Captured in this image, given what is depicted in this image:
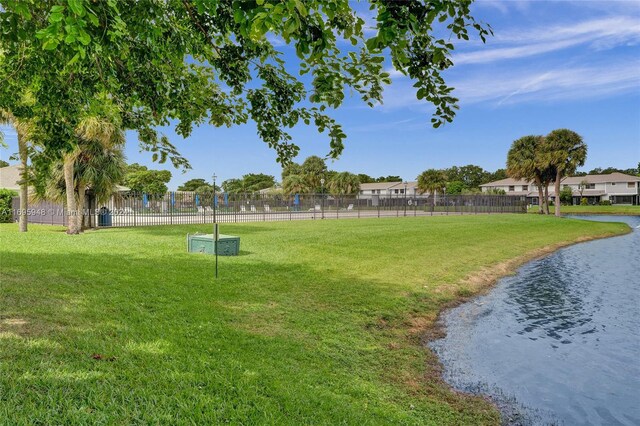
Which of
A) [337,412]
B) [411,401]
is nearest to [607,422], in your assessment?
[411,401]

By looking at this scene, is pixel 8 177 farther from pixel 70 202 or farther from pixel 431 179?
pixel 431 179

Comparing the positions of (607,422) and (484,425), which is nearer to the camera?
(484,425)

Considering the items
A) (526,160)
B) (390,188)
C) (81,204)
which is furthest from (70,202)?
(390,188)

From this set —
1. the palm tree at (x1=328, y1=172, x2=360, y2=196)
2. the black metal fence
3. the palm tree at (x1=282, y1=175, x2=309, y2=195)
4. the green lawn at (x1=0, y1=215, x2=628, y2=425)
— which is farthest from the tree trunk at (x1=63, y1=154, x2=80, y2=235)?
the palm tree at (x1=328, y1=172, x2=360, y2=196)

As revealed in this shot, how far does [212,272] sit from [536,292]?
9294 mm

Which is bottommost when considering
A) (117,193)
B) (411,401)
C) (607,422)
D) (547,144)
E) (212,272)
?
(607,422)

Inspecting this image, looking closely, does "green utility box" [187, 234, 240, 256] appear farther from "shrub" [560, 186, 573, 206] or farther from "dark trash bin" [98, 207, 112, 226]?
"shrub" [560, 186, 573, 206]

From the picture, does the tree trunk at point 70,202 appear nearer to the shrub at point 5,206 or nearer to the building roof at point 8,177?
the shrub at point 5,206

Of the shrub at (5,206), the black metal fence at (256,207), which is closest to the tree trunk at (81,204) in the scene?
the black metal fence at (256,207)

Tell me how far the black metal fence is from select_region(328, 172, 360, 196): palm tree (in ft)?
66.6

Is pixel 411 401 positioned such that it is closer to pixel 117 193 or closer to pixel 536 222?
pixel 117 193

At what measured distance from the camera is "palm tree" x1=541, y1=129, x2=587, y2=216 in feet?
164

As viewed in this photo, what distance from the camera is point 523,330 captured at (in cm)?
884

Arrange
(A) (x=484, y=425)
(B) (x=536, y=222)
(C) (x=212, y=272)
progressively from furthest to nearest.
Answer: (B) (x=536, y=222) → (C) (x=212, y=272) → (A) (x=484, y=425)
